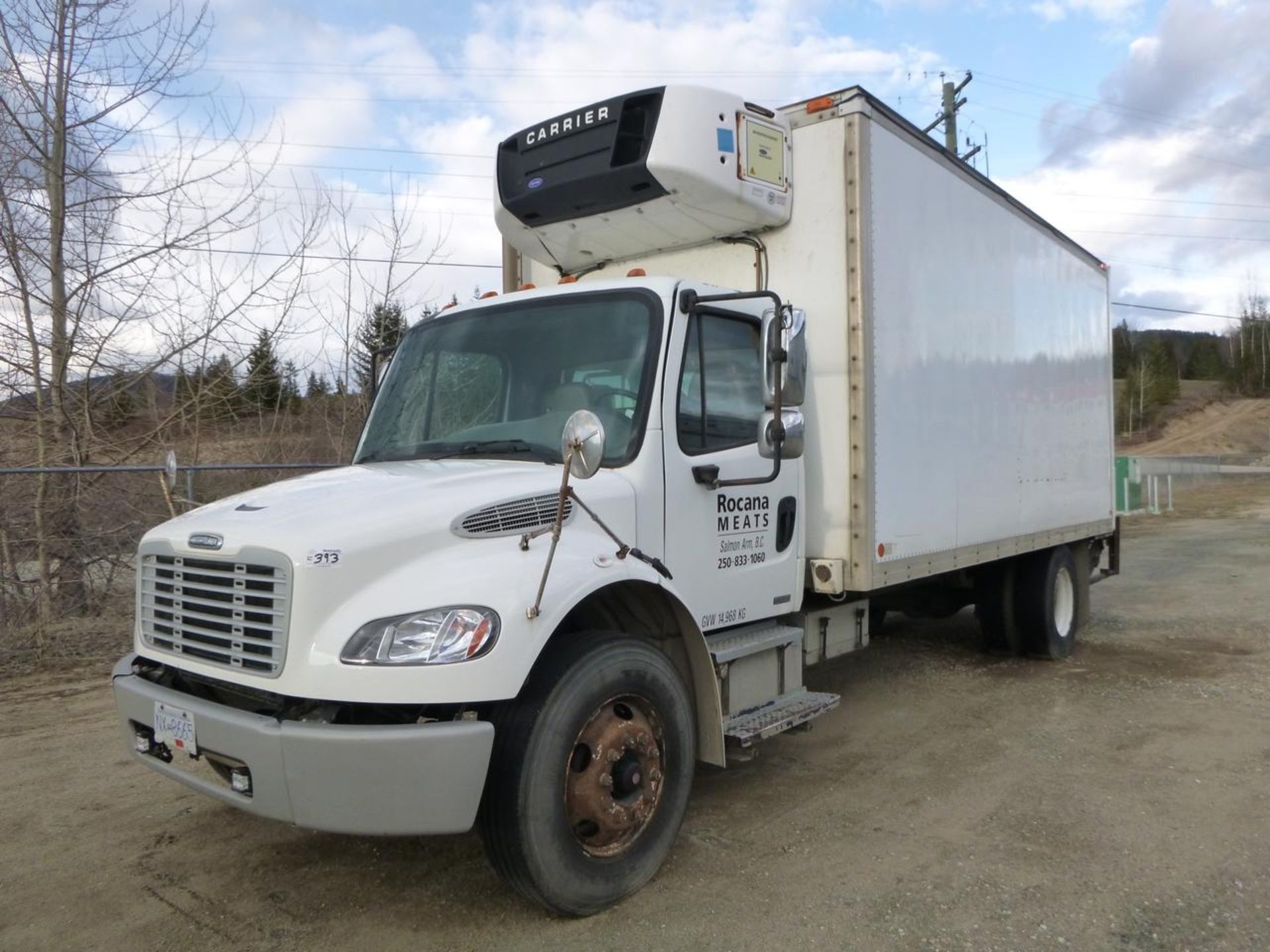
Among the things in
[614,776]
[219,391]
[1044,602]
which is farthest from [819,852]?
[219,391]

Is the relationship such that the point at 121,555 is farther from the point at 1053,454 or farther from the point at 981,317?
the point at 1053,454

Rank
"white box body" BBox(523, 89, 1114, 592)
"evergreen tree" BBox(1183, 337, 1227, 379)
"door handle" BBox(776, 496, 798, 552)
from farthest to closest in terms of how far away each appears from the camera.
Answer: "evergreen tree" BBox(1183, 337, 1227, 379), "white box body" BBox(523, 89, 1114, 592), "door handle" BBox(776, 496, 798, 552)

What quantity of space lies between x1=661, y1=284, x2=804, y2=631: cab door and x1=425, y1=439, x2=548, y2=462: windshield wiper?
58 cm

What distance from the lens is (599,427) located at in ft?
10.5

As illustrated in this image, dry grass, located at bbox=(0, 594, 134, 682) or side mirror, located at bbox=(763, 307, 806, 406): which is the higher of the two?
side mirror, located at bbox=(763, 307, 806, 406)

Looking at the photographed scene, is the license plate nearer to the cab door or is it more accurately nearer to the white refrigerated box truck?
the white refrigerated box truck

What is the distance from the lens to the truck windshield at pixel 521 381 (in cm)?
402

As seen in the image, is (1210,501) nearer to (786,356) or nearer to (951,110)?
(951,110)

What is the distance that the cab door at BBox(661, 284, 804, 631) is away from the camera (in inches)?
161

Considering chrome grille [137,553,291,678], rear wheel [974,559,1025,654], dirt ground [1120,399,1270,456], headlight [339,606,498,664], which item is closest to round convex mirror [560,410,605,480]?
headlight [339,606,498,664]

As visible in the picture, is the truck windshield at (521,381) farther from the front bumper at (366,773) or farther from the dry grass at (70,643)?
the dry grass at (70,643)

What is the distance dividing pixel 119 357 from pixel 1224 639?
1106 cm

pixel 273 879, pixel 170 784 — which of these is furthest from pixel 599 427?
pixel 170 784

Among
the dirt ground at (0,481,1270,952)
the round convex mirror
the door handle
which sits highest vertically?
the round convex mirror
